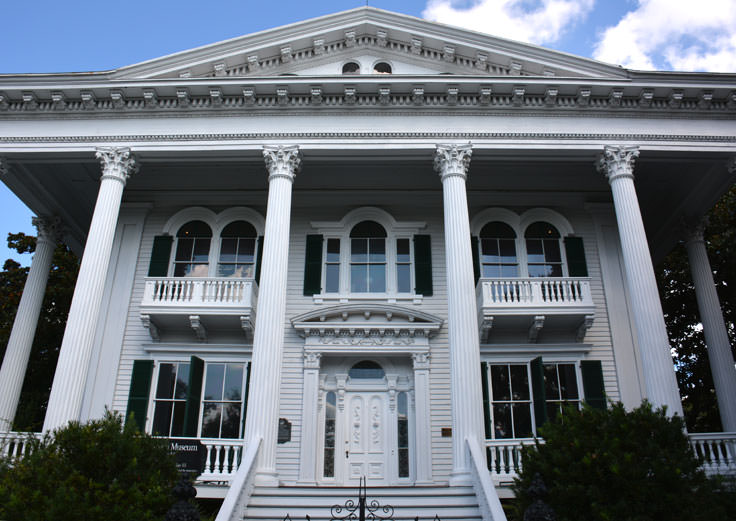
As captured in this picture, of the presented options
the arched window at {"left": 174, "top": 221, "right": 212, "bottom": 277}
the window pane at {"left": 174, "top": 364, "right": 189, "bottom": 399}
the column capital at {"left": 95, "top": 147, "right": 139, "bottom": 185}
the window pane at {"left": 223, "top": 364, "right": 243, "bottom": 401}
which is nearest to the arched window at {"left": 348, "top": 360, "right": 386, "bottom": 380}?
the window pane at {"left": 223, "top": 364, "right": 243, "bottom": 401}

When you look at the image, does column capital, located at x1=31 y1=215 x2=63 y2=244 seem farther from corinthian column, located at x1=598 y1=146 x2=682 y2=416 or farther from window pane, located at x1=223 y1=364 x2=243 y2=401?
corinthian column, located at x1=598 y1=146 x2=682 y2=416

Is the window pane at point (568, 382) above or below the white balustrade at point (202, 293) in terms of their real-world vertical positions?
below

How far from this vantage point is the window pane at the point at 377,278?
54.2ft

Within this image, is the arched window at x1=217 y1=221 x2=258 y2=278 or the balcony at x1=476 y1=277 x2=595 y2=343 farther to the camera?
the arched window at x1=217 y1=221 x2=258 y2=278

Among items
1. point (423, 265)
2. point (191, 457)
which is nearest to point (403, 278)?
point (423, 265)

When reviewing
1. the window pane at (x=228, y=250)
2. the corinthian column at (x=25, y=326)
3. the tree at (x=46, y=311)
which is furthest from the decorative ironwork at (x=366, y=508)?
the tree at (x=46, y=311)

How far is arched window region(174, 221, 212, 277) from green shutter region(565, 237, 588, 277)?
10.8 m

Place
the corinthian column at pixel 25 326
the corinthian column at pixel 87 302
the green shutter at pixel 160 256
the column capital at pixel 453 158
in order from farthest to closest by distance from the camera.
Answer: the green shutter at pixel 160 256 → the corinthian column at pixel 25 326 → the column capital at pixel 453 158 → the corinthian column at pixel 87 302

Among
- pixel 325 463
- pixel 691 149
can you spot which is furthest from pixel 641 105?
pixel 325 463

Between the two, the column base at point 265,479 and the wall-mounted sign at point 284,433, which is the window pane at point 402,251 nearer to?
the wall-mounted sign at point 284,433

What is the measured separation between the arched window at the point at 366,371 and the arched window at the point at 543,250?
5347 mm

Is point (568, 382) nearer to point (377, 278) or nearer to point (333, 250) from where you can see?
point (377, 278)

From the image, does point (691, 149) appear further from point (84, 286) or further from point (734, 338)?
point (84, 286)

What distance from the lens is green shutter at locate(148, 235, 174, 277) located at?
16.5 m
